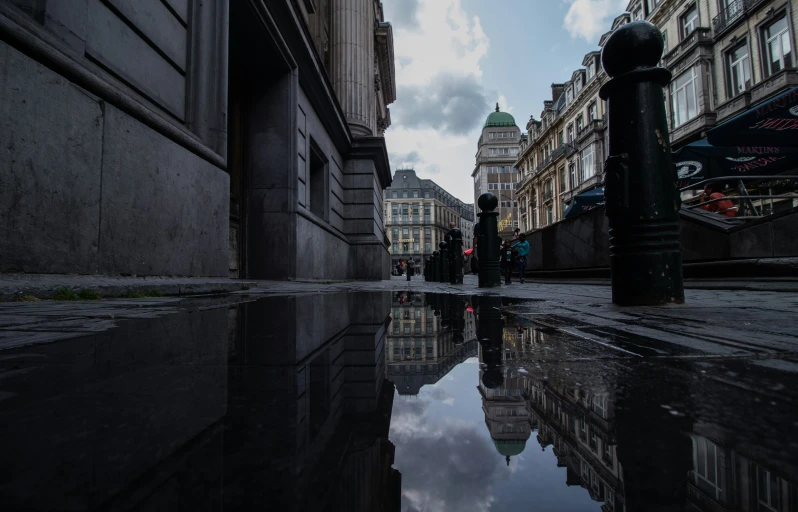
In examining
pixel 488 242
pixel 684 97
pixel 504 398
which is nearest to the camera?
pixel 504 398

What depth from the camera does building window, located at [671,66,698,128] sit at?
19797mm

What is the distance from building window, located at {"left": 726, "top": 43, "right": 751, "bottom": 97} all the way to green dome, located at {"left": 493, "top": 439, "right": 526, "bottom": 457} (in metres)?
22.8

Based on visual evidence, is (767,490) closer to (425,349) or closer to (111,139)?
(425,349)

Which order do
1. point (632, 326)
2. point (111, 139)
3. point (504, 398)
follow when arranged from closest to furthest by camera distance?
1. point (504, 398)
2. point (632, 326)
3. point (111, 139)

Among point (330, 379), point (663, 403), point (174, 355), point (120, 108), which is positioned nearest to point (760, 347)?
point (663, 403)

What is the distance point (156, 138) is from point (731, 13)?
2343cm

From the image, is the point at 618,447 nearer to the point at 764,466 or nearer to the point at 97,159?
the point at 764,466

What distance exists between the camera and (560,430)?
0.60 meters

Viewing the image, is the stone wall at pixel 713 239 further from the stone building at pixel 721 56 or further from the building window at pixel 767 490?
the stone building at pixel 721 56

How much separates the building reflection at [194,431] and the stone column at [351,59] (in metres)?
14.0

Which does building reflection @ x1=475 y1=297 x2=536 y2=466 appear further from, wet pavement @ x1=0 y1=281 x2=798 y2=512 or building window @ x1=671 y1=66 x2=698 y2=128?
building window @ x1=671 y1=66 x2=698 y2=128

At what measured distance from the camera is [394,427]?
2.08 ft

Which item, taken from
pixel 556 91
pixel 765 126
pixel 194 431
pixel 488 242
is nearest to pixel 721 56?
pixel 765 126

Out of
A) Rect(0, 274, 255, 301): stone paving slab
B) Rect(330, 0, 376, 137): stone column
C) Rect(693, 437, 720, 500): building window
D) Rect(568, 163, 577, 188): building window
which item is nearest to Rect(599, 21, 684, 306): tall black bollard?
Rect(693, 437, 720, 500): building window
